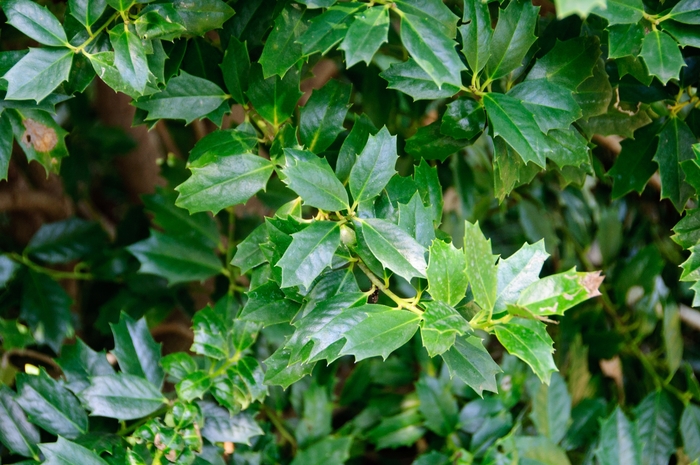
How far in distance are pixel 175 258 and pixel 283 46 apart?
49 cm

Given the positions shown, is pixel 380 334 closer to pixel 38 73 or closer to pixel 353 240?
pixel 353 240

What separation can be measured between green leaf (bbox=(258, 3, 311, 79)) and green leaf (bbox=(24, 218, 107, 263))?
716 mm

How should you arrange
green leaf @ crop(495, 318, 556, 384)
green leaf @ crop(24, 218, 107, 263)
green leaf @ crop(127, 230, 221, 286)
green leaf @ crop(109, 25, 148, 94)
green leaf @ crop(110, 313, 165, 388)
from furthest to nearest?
green leaf @ crop(24, 218, 107, 263), green leaf @ crop(127, 230, 221, 286), green leaf @ crop(110, 313, 165, 388), green leaf @ crop(109, 25, 148, 94), green leaf @ crop(495, 318, 556, 384)

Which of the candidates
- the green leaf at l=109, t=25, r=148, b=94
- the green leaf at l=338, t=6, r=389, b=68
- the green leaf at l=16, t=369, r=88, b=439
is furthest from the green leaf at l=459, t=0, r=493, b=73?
the green leaf at l=16, t=369, r=88, b=439

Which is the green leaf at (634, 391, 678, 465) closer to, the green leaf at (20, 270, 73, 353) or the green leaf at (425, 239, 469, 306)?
the green leaf at (425, 239, 469, 306)

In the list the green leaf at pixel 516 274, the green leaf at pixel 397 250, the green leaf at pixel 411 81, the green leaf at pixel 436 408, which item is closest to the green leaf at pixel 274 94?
the green leaf at pixel 411 81

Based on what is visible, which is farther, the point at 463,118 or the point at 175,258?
the point at 175,258

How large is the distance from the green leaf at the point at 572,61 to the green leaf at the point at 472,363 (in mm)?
322

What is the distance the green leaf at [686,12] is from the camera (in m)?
0.64

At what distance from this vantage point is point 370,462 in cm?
153

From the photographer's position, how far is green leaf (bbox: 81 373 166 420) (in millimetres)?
762

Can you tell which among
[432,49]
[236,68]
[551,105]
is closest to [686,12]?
[551,105]

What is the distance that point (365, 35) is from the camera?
575 millimetres

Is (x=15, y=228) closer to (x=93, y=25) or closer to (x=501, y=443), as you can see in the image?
(x=93, y=25)
